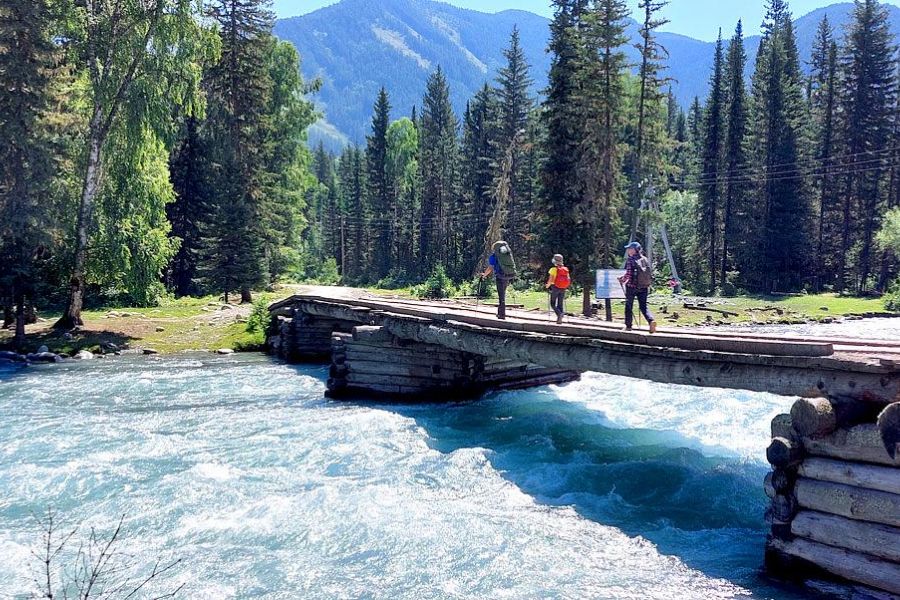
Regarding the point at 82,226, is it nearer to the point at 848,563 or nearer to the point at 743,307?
the point at 848,563

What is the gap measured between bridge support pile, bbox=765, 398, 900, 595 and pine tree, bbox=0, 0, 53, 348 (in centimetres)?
2596

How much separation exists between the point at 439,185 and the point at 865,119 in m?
36.7

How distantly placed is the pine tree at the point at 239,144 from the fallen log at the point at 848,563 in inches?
1359

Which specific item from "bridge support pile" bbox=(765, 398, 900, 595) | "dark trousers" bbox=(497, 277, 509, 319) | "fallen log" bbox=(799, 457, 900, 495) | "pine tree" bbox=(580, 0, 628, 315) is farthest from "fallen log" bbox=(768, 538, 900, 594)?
"pine tree" bbox=(580, 0, 628, 315)

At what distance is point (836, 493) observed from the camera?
7.71 meters

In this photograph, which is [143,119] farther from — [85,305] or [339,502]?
[339,502]

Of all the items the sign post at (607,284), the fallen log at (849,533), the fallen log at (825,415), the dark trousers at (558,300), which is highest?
the sign post at (607,284)

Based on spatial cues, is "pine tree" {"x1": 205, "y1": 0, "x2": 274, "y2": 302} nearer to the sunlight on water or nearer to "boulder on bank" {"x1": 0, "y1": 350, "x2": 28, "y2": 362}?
"boulder on bank" {"x1": 0, "y1": 350, "x2": 28, "y2": 362}

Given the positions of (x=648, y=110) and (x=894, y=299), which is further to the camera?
(x=894, y=299)

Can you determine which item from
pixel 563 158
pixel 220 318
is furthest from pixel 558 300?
pixel 220 318

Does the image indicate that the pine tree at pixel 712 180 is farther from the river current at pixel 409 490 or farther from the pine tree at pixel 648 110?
the river current at pixel 409 490

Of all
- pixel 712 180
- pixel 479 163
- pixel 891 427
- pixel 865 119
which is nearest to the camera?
pixel 891 427

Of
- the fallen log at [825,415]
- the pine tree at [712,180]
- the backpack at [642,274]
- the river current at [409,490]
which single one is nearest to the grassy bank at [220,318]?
the river current at [409,490]

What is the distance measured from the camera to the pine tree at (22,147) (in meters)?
26.3
